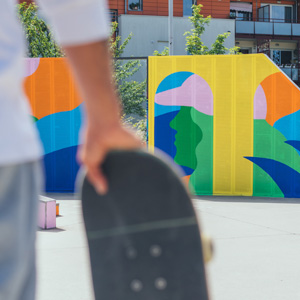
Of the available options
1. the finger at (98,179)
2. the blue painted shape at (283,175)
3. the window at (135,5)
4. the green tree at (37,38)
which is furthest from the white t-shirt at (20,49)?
the window at (135,5)

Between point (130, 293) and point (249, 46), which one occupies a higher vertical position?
point (249, 46)

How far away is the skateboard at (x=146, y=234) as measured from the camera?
1370mm

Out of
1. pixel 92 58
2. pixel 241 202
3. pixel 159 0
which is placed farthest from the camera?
pixel 159 0

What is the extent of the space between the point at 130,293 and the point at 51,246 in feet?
13.3

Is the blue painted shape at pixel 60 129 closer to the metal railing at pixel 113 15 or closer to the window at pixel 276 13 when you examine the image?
the metal railing at pixel 113 15

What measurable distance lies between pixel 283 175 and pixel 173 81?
2.44m

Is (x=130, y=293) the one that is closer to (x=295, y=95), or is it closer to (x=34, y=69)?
(x=295, y=95)

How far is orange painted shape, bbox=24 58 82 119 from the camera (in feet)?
32.2

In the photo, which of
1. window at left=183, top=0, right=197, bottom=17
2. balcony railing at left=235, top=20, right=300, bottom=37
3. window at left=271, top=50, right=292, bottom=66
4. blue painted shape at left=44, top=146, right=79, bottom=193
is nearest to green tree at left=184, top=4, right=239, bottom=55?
window at left=183, top=0, right=197, bottom=17

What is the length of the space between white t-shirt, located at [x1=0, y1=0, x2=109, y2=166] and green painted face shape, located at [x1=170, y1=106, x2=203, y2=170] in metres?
8.16

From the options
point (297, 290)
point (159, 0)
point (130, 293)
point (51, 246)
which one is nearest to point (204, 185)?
point (51, 246)

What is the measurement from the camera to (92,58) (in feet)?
4.03

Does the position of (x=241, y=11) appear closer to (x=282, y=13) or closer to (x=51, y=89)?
(x=282, y=13)

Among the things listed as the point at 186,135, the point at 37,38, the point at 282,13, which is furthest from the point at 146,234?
the point at 282,13
